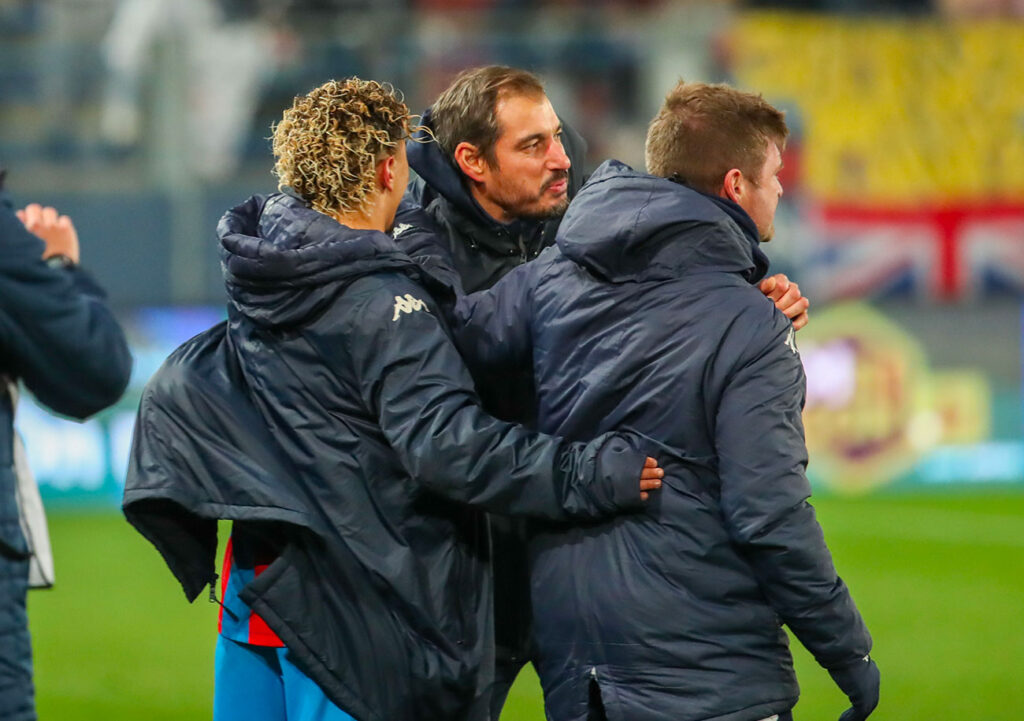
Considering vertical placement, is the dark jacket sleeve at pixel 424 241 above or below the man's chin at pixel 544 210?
below

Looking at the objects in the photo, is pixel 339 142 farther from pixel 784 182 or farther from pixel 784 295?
pixel 784 182

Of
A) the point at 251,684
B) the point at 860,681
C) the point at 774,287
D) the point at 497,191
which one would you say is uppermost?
the point at 497,191

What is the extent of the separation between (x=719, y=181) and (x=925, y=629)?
4.40 metres

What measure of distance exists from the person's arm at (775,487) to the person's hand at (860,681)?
4cm

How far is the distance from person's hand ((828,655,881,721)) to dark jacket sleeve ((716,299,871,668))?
5 centimetres

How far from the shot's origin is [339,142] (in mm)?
2855

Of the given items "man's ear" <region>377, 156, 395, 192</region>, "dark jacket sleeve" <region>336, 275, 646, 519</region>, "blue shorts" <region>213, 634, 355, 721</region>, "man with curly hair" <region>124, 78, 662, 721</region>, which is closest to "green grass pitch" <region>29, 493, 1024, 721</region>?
"blue shorts" <region>213, 634, 355, 721</region>

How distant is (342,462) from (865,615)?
4.54m

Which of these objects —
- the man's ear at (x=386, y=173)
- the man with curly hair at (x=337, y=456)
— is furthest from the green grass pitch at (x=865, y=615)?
the man's ear at (x=386, y=173)

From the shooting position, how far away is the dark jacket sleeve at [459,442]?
2.71 m

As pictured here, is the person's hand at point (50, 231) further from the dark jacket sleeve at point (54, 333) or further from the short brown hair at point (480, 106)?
the short brown hair at point (480, 106)

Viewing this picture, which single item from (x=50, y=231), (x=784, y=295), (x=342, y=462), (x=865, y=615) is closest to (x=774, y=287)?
(x=784, y=295)

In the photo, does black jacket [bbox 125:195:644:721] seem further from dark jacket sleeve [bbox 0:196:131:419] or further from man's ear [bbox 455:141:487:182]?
man's ear [bbox 455:141:487:182]

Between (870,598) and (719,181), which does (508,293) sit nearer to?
(719,181)
